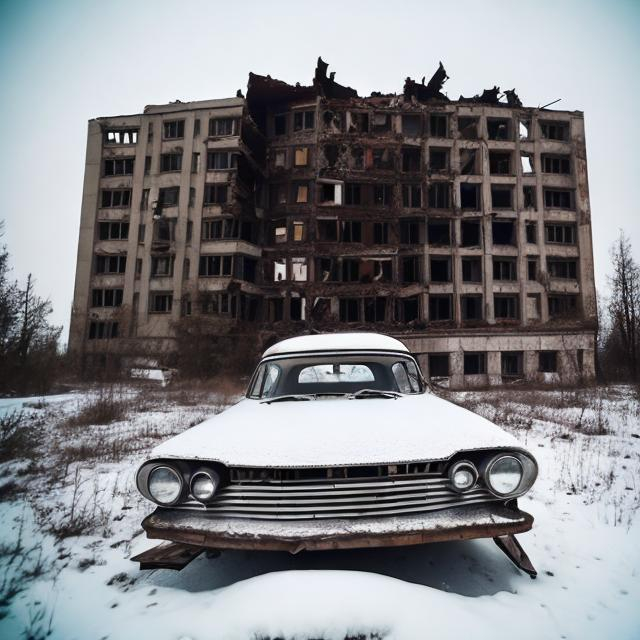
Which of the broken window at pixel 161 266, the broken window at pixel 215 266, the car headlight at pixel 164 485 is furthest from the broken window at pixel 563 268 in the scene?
the car headlight at pixel 164 485

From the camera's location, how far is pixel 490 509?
1915 millimetres

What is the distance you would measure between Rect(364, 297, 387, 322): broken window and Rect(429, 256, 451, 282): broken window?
13.6ft

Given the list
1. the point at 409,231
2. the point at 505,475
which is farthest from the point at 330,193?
the point at 505,475

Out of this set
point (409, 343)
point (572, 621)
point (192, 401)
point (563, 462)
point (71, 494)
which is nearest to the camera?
point (572, 621)

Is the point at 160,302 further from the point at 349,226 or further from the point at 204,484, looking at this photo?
the point at 204,484

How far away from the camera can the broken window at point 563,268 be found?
978 inches

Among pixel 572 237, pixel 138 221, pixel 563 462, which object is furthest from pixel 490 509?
pixel 572 237

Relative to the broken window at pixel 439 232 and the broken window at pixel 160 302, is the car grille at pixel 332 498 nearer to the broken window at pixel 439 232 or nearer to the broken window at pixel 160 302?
the broken window at pixel 160 302

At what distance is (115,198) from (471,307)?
91.6ft

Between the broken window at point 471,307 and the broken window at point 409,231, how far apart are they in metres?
5.50

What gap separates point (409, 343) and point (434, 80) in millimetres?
20301

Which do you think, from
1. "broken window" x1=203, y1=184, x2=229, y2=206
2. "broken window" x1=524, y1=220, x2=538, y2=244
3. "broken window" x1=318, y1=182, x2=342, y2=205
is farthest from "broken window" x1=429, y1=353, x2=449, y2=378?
"broken window" x1=203, y1=184, x2=229, y2=206

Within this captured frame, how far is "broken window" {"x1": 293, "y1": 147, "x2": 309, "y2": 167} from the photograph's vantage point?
24.5 metres

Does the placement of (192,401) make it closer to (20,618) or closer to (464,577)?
(20,618)
